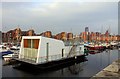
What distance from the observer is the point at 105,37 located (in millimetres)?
132375

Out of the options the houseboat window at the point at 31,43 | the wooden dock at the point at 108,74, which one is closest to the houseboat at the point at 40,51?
the houseboat window at the point at 31,43

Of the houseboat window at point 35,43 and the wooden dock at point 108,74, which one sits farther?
the houseboat window at point 35,43

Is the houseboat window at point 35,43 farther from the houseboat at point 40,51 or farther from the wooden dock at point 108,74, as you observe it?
the wooden dock at point 108,74

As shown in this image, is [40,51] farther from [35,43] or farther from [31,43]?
[31,43]

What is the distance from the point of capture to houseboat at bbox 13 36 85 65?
926 inches

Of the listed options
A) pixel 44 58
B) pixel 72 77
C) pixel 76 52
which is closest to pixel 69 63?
pixel 76 52

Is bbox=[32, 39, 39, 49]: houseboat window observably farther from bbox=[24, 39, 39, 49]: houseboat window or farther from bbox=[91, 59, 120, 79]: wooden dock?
bbox=[91, 59, 120, 79]: wooden dock

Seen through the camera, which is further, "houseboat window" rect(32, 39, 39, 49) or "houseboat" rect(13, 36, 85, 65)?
"houseboat window" rect(32, 39, 39, 49)

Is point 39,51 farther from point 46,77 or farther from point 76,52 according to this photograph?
point 76,52

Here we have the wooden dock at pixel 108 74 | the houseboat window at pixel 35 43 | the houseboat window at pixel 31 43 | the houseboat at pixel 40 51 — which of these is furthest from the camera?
the houseboat window at pixel 31 43

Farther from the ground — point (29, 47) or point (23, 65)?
point (29, 47)

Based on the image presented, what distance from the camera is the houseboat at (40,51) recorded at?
23.5m

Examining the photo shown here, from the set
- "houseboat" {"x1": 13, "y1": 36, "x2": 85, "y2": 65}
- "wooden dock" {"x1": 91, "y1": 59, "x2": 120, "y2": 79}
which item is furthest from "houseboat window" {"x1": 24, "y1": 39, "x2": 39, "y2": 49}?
"wooden dock" {"x1": 91, "y1": 59, "x2": 120, "y2": 79}

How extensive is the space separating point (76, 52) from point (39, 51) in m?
13.3
